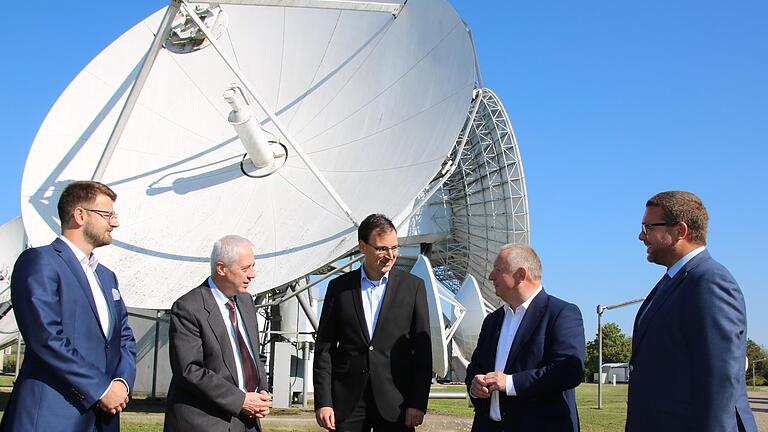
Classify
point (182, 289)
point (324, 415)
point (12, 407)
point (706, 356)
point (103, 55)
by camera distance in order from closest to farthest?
point (706, 356)
point (12, 407)
point (324, 415)
point (182, 289)
point (103, 55)

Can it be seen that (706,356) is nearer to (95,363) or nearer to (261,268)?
(95,363)

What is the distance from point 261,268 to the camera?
1452 cm

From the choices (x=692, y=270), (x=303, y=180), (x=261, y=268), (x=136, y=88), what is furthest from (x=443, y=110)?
(x=692, y=270)

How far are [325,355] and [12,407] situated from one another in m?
2.37

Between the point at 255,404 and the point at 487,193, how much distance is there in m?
30.6

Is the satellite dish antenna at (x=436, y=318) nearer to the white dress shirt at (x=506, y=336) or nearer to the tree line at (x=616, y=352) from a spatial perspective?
the white dress shirt at (x=506, y=336)

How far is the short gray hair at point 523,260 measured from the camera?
5691mm

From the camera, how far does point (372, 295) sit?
634 cm

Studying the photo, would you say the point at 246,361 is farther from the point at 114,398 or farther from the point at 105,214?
the point at 105,214

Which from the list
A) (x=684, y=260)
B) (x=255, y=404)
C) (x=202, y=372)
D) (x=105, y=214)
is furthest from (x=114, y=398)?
(x=684, y=260)

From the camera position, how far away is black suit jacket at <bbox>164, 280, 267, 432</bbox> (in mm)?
5250

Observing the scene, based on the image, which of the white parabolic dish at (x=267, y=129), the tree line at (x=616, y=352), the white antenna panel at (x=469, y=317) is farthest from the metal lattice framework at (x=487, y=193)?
the tree line at (x=616, y=352)

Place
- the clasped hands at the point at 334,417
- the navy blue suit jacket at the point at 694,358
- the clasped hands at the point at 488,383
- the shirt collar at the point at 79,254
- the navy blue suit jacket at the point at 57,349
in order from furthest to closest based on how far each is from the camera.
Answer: the clasped hands at the point at 334,417 → the clasped hands at the point at 488,383 → the shirt collar at the point at 79,254 → the navy blue suit jacket at the point at 57,349 → the navy blue suit jacket at the point at 694,358

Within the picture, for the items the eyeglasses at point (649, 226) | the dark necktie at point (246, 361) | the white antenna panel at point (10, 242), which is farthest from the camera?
the white antenna panel at point (10, 242)
